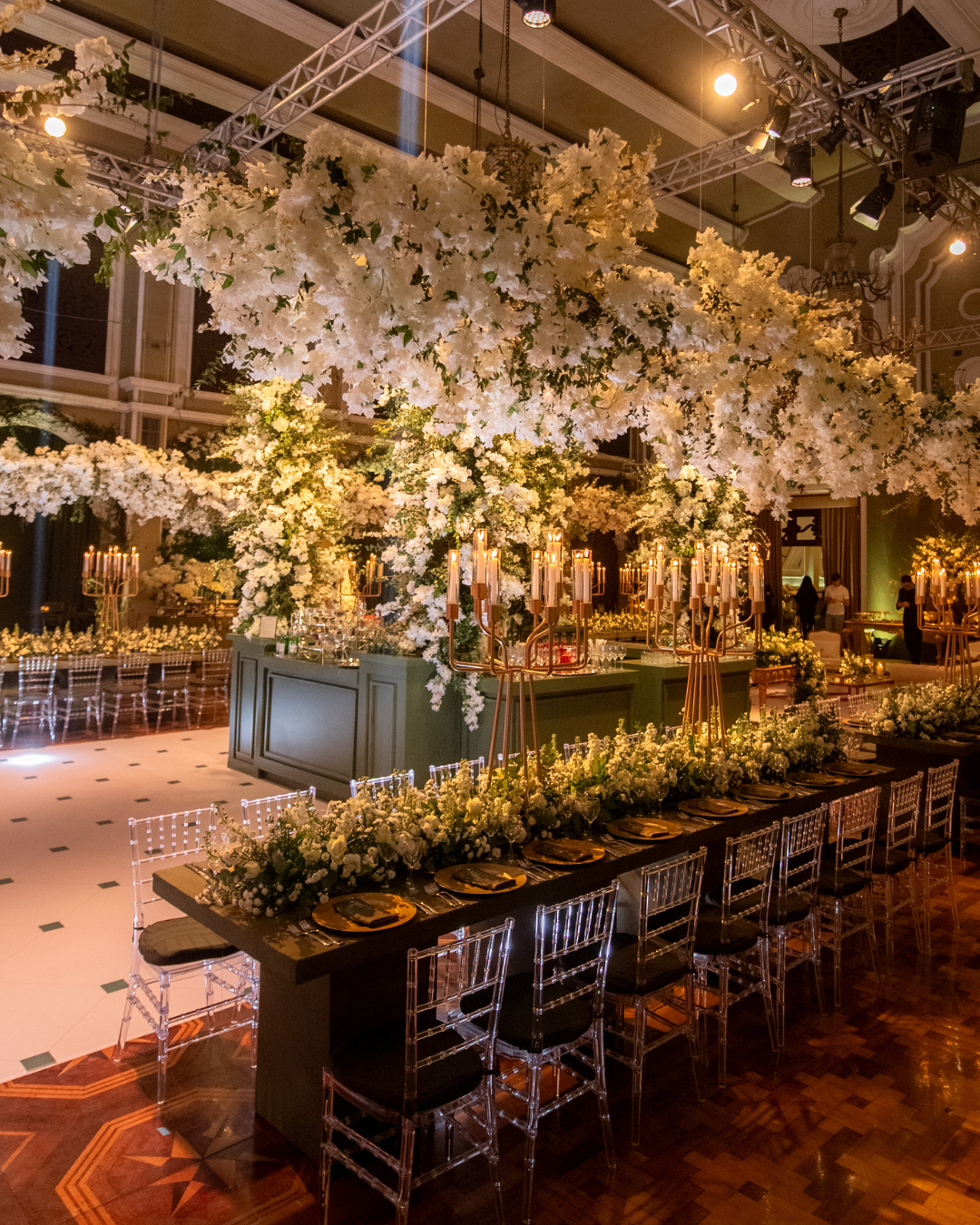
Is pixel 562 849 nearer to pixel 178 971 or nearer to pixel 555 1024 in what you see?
pixel 555 1024

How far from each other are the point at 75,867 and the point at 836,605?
12.6 meters

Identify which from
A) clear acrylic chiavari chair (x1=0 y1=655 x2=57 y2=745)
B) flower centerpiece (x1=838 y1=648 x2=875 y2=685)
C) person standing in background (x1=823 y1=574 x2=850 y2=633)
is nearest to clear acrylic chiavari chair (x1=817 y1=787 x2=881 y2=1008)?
clear acrylic chiavari chair (x1=0 y1=655 x2=57 y2=745)

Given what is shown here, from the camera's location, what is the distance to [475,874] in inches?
121

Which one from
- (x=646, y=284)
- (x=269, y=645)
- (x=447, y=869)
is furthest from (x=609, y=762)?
(x=269, y=645)

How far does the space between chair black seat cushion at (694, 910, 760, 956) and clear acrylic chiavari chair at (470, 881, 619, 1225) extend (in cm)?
49

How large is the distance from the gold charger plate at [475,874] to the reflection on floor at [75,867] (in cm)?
161

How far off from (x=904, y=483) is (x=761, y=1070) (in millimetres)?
3998

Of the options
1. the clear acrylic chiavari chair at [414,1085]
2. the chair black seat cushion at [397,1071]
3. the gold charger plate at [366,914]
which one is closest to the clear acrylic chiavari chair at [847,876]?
the clear acrylic chiavari chair at [414,1085]

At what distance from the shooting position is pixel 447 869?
3.14 metres

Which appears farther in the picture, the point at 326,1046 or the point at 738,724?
the point at 738,724

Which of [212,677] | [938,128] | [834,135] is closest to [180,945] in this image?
[212,677]

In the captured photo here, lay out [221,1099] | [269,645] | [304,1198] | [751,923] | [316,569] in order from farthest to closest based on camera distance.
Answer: [316,569] < [269,645] < [751,923] < [221,1099] < [304,1198]

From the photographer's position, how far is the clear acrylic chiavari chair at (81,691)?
30.3 feet

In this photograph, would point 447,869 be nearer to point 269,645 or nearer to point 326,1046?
point 326,1046
